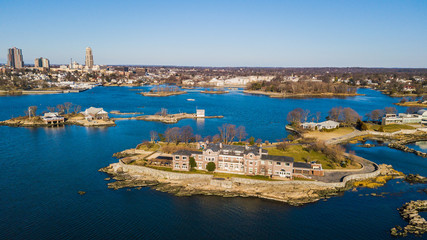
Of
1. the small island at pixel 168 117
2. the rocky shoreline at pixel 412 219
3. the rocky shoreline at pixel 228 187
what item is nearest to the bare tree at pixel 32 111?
the small island at pixel 168 117

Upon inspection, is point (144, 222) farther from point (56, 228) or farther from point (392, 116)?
point (392, 116)

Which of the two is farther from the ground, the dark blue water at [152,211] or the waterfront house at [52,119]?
the waterfront house at [52,119]

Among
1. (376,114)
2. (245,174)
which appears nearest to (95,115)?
(245,174)

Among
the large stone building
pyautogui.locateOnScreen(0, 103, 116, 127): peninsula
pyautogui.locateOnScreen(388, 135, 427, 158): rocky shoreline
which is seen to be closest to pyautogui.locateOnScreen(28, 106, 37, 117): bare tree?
pyautogui.locateOnScreen(0, 103, 116, 127): peninsula

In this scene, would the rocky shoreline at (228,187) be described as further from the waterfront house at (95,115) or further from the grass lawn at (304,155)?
the waterfront house at (95,115)

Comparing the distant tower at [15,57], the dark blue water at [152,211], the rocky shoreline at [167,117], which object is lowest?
the dark blue water at [152,211]

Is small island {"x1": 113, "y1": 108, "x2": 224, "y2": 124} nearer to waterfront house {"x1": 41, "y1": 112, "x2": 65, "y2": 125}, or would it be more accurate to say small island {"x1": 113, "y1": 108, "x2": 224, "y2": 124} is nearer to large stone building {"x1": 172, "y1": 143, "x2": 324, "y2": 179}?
waterfront house {"x1": 41, "y1": 112, "x2": 65, "y2": 125}
